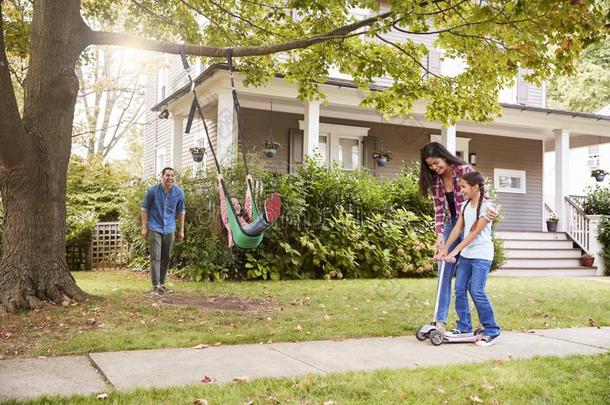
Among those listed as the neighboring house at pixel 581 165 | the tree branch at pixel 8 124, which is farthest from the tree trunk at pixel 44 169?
the neighboring house at pixel 581 165

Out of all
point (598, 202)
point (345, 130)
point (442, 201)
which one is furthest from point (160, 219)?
point (598, 202)

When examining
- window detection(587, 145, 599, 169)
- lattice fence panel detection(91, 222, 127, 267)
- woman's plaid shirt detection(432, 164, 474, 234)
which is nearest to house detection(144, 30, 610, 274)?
lattice fence panel detection(91, 222, 127, 267)

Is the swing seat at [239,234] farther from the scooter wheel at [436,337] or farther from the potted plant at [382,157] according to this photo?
the potted plant at [382,157]

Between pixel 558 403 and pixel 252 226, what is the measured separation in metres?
4.09

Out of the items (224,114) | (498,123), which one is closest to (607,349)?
(224,114)

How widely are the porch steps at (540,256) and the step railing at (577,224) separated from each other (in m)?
0.20

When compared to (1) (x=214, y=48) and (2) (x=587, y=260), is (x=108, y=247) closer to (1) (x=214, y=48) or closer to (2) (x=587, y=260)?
(1) (x=214, y=48)

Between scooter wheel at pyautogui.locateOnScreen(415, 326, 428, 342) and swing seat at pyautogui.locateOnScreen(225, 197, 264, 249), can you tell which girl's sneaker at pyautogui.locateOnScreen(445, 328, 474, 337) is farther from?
swing seat at pyautogui.locateOnScreen(225, 197, 264, 249)

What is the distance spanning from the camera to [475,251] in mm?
5672

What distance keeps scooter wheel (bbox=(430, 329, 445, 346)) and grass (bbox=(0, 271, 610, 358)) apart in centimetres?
63

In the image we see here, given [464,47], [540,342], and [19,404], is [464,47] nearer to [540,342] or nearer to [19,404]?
[540,342]

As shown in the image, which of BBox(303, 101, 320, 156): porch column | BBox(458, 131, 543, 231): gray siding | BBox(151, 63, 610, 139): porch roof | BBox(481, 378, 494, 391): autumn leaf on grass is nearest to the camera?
BBox(481, 378, 494, 391): autumn leaf on grass

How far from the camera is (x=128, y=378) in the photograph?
4199 mm

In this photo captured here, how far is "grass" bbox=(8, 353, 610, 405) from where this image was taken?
3684 millimetres
